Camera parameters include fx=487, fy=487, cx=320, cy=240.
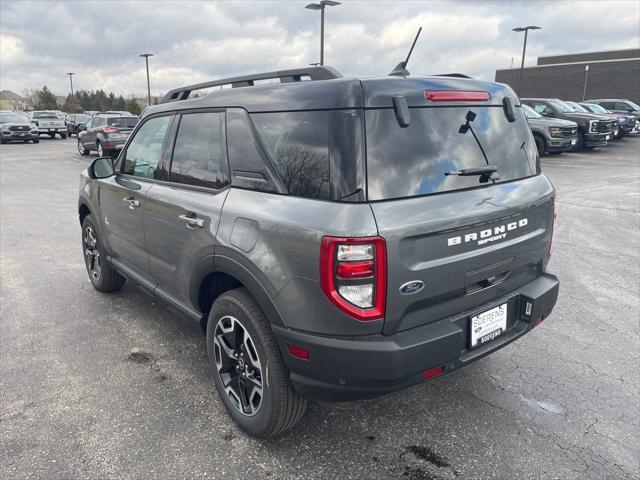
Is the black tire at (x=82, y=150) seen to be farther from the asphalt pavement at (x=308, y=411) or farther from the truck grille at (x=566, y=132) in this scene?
the truck grille at (x=566, y=132)

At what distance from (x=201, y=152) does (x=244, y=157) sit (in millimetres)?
506

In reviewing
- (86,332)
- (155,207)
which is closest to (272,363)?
(155,207)

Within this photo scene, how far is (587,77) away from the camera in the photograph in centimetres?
5088

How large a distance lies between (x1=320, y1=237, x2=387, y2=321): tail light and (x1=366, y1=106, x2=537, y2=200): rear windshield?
245 millimetres

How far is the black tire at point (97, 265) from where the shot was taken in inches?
181

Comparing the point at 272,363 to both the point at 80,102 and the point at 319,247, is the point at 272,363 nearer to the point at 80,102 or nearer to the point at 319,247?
the point at 319,247

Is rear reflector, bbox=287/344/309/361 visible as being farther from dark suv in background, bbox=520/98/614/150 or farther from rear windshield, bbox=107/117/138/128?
rear windshield, bbox=107/117/138/128

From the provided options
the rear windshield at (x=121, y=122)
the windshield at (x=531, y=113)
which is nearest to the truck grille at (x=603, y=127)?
the windshield at (x=531, y=113)

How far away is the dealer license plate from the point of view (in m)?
2.46

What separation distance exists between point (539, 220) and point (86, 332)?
3.52 meters

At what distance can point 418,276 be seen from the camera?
2.17 m


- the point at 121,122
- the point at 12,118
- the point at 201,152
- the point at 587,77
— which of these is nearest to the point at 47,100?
the point at 12,118

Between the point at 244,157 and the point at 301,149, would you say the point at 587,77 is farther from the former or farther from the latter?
the point at 301,149

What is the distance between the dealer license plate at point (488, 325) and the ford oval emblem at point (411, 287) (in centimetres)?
44
